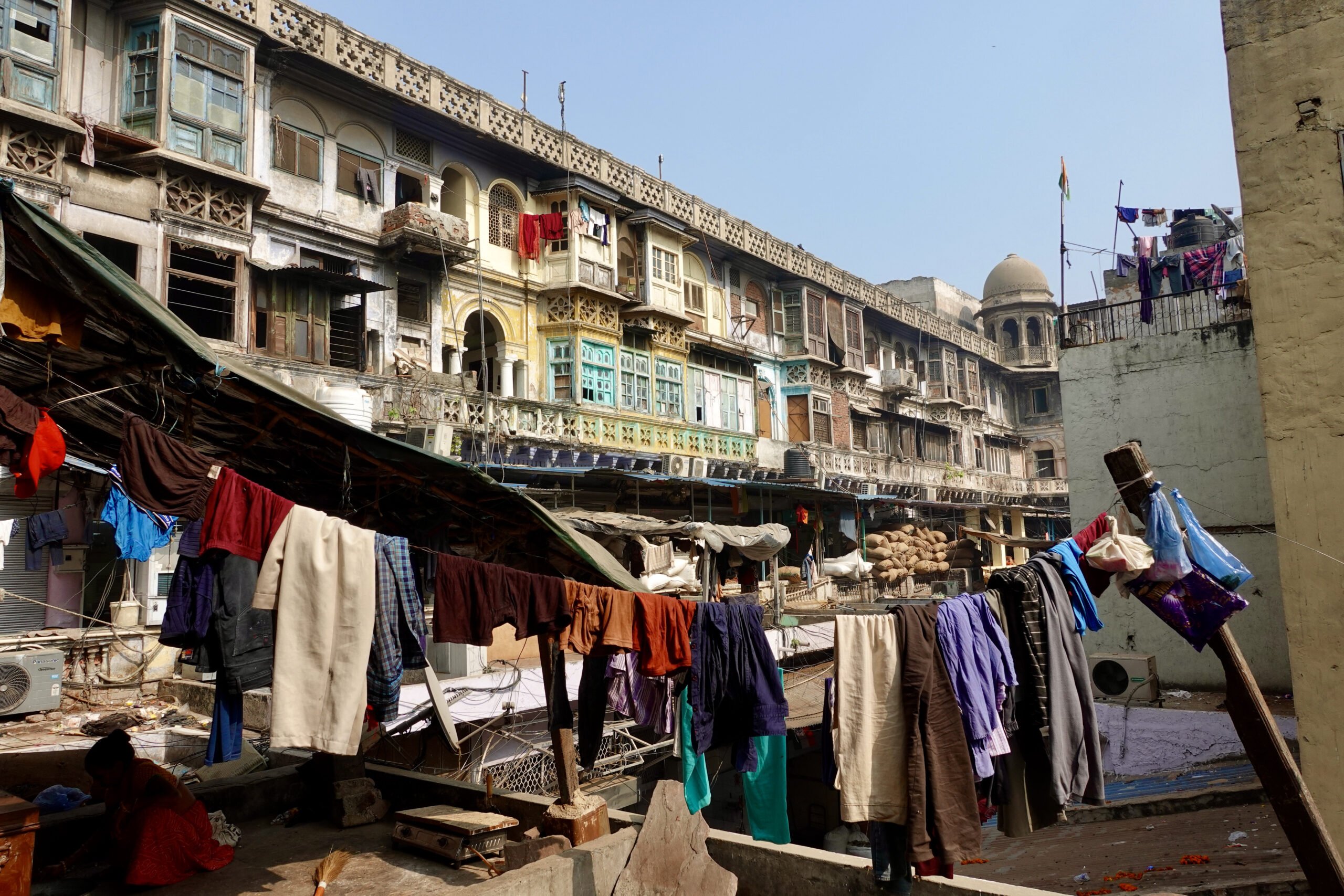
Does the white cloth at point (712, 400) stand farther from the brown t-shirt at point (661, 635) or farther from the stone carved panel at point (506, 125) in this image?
the brown t-shirt at point (661, 635)

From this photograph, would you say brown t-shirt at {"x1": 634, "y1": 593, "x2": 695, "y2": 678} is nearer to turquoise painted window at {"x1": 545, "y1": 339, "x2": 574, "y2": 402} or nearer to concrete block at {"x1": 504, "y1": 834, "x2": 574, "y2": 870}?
concrete block at {"x1": 504, "y1": 834, "x2": 574, "y2": 870}

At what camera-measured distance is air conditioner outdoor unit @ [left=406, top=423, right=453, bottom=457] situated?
16312mm

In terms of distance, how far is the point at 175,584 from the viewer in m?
5.73

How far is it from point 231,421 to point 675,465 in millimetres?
16481

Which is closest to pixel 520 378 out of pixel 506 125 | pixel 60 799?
pixel 506 125

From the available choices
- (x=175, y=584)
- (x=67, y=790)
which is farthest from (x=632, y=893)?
(x=67, y=790)

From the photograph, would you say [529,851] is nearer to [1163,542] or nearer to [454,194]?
[1163,542]

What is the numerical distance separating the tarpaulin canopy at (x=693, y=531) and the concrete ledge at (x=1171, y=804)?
22.9 feet

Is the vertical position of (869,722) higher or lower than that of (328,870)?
higher

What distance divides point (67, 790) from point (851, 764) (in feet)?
25.3

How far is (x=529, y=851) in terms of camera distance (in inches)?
264

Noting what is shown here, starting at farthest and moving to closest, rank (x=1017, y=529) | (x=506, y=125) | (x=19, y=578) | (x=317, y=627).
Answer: (x=1017, y=529)
(x=506, y=125)
(x=19, y=578)
(x=317, y=627)

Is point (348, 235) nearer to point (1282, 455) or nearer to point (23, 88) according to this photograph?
point (23, 88)

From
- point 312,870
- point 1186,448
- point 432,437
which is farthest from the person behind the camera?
point 432,437
